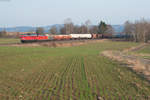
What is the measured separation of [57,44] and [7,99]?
167 feet

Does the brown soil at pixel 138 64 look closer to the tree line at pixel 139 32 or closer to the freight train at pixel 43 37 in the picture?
the freight train at pixel 43 37

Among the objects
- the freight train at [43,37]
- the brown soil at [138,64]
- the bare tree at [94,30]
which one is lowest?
the brown soil at [138,64]

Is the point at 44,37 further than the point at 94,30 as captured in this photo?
No

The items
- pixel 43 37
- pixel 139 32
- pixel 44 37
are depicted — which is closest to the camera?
pixel 43 37

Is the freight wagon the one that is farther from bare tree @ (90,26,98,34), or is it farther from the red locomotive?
bare tree @ (90,26,98,34)

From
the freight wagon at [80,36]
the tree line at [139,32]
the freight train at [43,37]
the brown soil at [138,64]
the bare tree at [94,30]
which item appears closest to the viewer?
the brown soil at [138,64]

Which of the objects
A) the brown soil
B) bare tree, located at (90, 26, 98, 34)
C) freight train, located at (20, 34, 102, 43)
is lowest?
the brown soil

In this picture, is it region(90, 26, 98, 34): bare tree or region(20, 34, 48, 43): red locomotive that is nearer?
region(20, 34, 48, 43): red locomotive

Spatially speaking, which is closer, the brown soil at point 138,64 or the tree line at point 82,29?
the brown soil at point 138,64

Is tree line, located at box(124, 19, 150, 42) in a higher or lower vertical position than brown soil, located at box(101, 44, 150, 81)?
higher

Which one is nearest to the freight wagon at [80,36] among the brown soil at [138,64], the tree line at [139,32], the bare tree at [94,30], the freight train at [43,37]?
the freight train at [43,37]

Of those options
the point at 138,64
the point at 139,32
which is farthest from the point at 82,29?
the point at 138,64

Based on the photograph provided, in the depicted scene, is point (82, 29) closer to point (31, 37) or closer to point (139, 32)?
point (139, 32)

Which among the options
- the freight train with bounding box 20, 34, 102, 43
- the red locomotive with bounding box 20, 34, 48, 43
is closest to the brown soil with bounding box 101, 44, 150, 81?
the red locomotive with bounding box 20, 34, 48, 43
